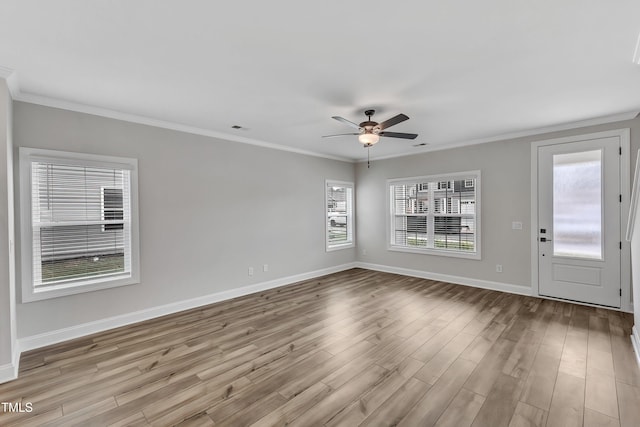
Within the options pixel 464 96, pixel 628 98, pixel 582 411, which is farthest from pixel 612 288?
pixel 464 96

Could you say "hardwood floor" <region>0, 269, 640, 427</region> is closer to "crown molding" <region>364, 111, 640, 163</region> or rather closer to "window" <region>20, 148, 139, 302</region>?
"window" <region>20, 148, 139, 302</region>

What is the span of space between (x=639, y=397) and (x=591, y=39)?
268cm

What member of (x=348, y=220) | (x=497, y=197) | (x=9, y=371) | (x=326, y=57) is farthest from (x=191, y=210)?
(x=497, y=197)

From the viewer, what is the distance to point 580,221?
428 cm

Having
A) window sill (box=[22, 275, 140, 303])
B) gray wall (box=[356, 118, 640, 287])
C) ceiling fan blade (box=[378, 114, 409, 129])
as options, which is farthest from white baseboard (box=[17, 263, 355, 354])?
ceiling fan blade (box=[378, 114, 409, 129])

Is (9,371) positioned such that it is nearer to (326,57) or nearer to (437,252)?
(326,57)

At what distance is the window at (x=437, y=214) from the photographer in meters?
5.46

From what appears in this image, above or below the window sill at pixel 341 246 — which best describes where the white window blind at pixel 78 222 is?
above

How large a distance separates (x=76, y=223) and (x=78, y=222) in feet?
0.07

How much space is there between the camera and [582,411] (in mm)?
2064

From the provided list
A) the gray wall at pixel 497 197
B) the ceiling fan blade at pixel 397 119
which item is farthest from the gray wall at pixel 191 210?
the ceiling fan blade at pixel 397 119

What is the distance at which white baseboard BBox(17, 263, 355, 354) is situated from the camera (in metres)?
3.15

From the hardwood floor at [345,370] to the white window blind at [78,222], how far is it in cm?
82

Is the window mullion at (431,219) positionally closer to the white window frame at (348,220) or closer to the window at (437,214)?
the window at (437,214)
